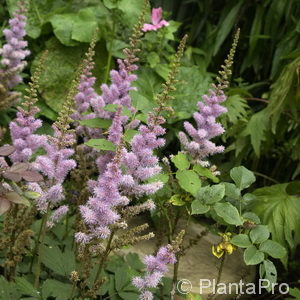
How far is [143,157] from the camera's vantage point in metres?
1.58

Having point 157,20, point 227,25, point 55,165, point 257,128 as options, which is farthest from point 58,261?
point 227,25

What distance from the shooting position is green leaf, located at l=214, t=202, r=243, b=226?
1.52 m

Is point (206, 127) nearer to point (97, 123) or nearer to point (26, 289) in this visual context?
point (97, 123)

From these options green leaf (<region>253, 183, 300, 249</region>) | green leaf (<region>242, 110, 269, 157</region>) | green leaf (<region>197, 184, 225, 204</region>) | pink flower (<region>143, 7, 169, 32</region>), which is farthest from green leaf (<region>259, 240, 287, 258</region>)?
pink flower (<region>143, 7, 169, 32</region>)

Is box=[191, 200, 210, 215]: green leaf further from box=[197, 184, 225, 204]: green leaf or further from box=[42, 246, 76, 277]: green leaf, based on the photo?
box=[42, 246, 76, 277]: green leaf

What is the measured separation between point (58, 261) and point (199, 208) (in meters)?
0.64

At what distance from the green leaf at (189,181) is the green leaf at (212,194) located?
0.15 ft

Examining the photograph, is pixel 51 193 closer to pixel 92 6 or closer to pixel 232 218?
pixel 232 218

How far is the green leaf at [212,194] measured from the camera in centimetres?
157

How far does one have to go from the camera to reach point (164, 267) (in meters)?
1.49

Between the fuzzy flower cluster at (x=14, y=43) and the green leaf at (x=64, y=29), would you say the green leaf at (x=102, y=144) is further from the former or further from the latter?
the green leaf at (x=64, y=29)

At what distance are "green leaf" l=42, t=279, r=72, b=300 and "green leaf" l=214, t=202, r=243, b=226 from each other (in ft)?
2.01

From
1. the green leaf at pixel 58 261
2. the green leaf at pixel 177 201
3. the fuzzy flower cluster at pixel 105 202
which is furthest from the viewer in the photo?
the green leaf at pixel 58 261

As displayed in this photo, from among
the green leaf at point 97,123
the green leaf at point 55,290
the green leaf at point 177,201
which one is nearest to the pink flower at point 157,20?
the green leaf at point 97,123
